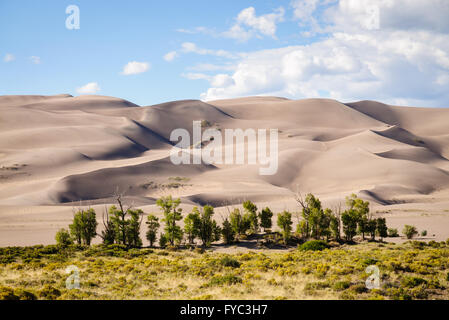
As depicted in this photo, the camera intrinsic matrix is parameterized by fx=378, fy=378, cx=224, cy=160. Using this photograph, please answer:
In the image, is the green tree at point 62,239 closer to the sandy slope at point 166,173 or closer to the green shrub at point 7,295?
the sandy slope at point 166,173

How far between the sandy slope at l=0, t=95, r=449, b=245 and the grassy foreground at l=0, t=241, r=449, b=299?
20.0m

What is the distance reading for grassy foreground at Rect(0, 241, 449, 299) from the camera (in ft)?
50.7

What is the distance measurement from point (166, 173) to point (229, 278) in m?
81.4

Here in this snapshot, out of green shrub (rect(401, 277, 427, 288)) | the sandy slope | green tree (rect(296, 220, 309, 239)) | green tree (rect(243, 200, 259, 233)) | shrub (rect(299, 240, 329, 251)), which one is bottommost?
shrub (rect(299, 240, 329, 251))

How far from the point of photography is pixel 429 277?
17938 millimetres

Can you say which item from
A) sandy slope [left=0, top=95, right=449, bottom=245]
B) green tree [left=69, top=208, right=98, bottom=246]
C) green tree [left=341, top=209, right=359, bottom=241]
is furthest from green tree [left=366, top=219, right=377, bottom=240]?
green tree [left=69, top=208, right=98, bottom=246]

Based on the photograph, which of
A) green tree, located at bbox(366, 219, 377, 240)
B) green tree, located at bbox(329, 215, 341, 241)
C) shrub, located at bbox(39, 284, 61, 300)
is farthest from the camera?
green tree, located at bbox(366, 219, 377, 240)

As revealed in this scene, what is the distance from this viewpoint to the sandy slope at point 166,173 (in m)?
59.9

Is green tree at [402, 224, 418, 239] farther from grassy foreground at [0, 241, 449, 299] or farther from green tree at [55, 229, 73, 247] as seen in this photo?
green tree at [55, 229, 73, 247]

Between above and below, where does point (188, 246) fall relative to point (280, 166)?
below

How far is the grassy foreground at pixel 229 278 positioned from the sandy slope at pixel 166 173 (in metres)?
20.0
